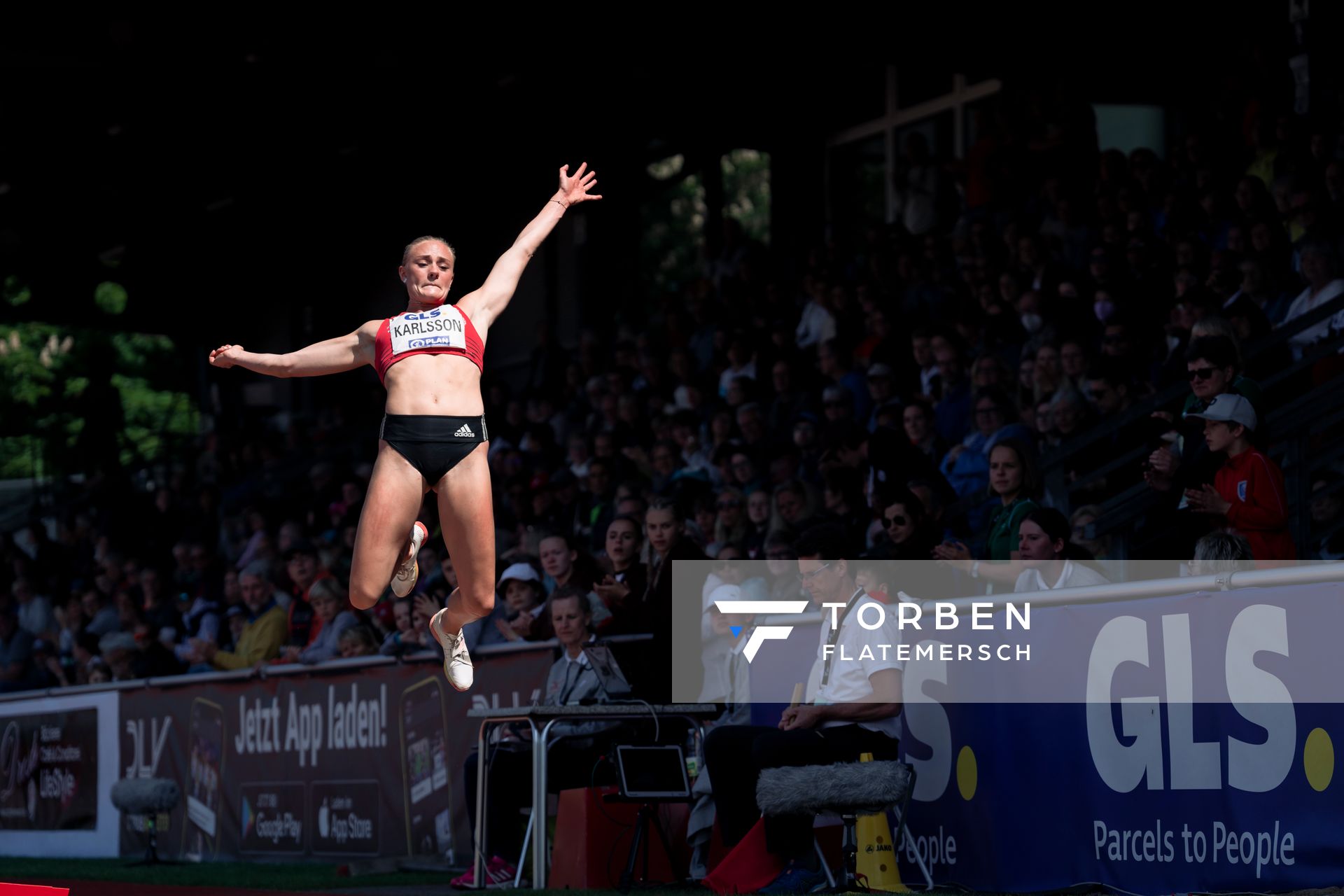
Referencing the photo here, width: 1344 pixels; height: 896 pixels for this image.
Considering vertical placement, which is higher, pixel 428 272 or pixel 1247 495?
pixel 428 272

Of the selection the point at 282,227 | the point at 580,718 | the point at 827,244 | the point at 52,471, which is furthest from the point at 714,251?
the point at 52,471

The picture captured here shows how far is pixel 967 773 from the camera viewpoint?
853cm

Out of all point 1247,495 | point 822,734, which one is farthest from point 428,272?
point 1247,495

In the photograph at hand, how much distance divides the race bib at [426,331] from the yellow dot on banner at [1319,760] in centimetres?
374

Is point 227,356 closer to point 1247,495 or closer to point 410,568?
point 410,568

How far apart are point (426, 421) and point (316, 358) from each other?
2.08ft

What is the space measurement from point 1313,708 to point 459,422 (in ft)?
11.7

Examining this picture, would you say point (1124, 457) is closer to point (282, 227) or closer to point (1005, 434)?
point (1005, 434)

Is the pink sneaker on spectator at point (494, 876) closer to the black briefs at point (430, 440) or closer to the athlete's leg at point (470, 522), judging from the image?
the athlete's leg at point (470, 522)

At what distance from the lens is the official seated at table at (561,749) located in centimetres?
988

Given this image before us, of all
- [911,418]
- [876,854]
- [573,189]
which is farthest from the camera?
[911,418]

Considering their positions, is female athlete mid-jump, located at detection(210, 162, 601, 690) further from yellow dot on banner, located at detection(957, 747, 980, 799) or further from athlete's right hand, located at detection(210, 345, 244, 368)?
yellow dot on banner, located at detection(957, 747, 980, 799)

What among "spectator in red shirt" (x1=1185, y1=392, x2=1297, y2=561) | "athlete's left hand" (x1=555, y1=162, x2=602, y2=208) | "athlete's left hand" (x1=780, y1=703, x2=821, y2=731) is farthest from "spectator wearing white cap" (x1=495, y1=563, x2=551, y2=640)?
"spectator in red shirt" (x1=1185, y1=392, x2=1297, y2=561)

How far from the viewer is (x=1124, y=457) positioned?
10820 mm
